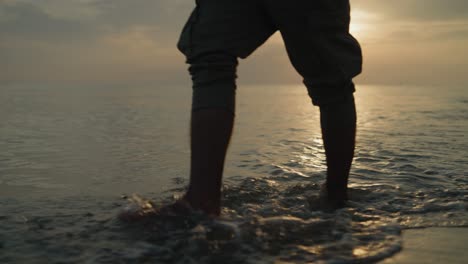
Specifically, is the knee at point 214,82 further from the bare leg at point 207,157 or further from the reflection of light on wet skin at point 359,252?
the reflection of light on wet skin at point 359,252

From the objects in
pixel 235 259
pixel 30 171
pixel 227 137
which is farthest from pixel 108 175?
pixel 235 259

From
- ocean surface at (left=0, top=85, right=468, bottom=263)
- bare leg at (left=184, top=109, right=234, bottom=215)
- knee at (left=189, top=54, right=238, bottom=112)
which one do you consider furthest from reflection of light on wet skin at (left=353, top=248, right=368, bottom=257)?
knee at (left=189, top=54, right=238, bottom=112)

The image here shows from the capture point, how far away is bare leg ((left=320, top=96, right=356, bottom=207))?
1.90 meters

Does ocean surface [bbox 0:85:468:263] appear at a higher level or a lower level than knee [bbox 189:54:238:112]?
lower

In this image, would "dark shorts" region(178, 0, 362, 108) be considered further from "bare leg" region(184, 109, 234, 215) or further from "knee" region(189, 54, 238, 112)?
"bare leg" region(184, 109, 234, 215)

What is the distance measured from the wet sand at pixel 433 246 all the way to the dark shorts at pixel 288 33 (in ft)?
2.07

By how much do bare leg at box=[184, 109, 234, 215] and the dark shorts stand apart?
0.18m

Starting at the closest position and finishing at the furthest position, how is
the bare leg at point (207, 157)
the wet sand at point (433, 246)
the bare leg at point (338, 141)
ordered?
the wet sand at point (433, 246) < the bare leg at point (207, 157) < the bare leg at point (338, 141)

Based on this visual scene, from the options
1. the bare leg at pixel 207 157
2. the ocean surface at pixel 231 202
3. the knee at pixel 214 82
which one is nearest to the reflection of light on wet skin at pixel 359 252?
the ocean surface at pixel 231 202

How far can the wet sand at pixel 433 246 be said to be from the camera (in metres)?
1.33

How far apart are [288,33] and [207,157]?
554mm

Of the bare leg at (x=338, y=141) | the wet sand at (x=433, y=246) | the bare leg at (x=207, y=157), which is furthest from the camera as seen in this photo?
the bare leg at (x=338, y=141)

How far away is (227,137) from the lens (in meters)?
1.63

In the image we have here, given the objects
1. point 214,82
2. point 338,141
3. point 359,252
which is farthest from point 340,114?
point 359,252
